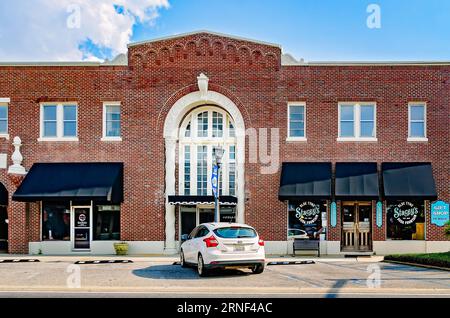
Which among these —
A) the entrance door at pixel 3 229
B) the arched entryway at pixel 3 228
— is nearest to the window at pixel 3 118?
the arched entryway at pixel 3 228

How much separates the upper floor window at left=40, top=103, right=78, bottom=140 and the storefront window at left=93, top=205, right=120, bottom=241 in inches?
149

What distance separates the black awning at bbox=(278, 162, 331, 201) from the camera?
2512 cm

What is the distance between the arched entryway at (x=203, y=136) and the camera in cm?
2622

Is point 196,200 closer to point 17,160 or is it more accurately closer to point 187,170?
point 187,170

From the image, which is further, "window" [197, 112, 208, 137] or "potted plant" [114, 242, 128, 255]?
"window" [197, 112, 208, 137]

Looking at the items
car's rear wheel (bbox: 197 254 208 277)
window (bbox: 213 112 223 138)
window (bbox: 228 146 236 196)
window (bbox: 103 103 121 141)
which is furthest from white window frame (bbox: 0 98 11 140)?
car's rear wheel (bbox: 197 254 208 277)

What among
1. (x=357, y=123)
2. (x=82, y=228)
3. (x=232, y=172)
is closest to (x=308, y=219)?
(x=232, y=172)

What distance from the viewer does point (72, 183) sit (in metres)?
25.7

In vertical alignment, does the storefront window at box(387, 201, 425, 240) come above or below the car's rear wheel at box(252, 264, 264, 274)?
above

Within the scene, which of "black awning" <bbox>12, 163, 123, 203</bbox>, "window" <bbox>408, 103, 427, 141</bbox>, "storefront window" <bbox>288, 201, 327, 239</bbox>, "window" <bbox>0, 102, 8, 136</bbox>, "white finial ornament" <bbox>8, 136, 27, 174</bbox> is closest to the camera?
"black awning" <bbox>12, 163, 123, 203</bbox>

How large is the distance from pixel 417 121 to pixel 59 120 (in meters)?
16.7

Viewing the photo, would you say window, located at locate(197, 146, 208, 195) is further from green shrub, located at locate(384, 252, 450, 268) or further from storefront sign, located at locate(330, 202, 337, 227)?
green shrub, located at locate(384, 252, 450, 268)
